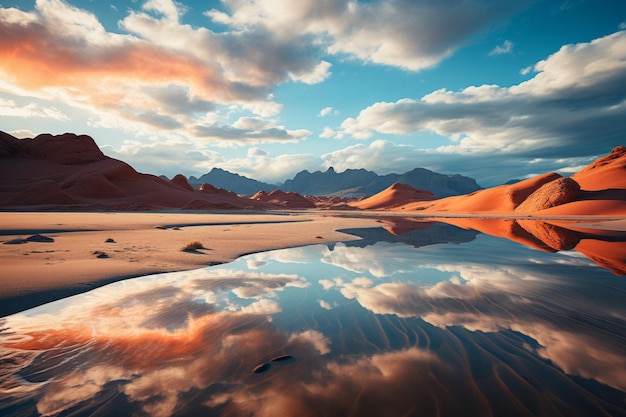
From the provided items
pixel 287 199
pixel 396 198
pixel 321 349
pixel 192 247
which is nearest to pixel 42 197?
pixel 192 247

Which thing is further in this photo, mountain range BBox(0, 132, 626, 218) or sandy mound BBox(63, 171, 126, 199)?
sandy mound BBox(63, 171, 126, 199)

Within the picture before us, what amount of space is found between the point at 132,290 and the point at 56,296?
1333mm

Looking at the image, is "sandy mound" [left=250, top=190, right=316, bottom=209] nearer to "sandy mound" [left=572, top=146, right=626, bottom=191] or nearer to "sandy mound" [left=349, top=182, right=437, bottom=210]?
"sandy mound" [left=349, top=182, right=437, bottom=210]

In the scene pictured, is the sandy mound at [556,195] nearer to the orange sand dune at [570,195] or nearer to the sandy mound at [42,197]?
the orange sand dune at [570,195]

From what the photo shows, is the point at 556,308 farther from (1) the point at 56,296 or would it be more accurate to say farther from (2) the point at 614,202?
(2) the point at 614,202

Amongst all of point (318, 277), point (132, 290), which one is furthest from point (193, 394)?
point (318, 277)

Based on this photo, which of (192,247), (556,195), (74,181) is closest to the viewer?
(192,247)

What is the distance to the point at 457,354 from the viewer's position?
13.2ft

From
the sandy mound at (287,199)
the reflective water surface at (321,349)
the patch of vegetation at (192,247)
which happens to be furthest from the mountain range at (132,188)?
the reflective water surface at (321,349)

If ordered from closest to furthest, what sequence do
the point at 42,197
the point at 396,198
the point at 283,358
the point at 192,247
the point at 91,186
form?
1. the point at 283,358
2. the point at 192,247
3. the point at 42,197
4. the point at 91,186
5. the point at 396,198

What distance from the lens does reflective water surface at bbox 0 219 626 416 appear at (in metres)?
3.00

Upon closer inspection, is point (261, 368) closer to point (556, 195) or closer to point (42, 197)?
point (556, 195)

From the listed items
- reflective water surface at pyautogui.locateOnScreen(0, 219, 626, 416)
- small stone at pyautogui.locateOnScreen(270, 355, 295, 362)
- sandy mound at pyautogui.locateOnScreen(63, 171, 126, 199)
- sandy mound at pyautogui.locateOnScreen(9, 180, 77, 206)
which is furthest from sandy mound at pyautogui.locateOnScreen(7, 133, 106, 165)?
small stone at pyautogui.locateOnScreen(270, 355, 295, 362)

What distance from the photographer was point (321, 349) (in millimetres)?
4184
